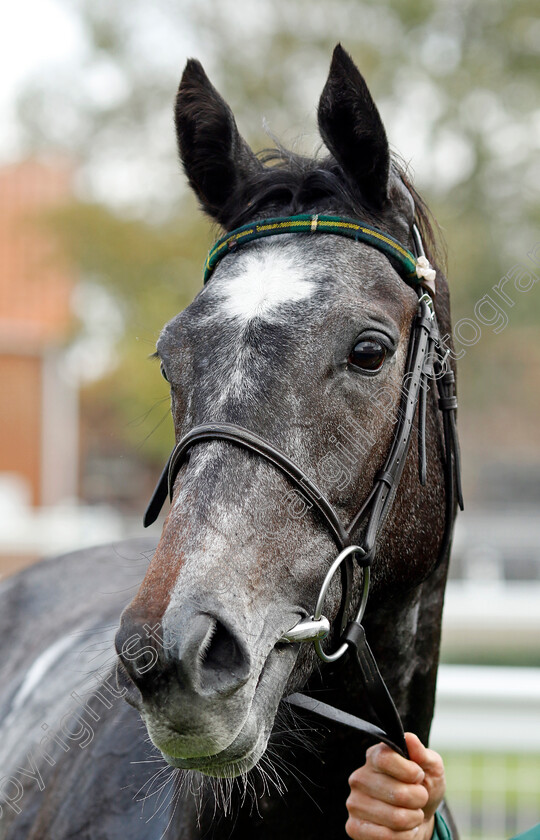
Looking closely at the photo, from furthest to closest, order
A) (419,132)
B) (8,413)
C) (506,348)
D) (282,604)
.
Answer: (8,413) < (506,348) < (419,132) < (282,604)

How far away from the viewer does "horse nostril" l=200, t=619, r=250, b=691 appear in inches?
62.9

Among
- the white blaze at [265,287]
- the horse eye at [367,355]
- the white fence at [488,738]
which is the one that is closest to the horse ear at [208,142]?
the white blaze at [265,287]

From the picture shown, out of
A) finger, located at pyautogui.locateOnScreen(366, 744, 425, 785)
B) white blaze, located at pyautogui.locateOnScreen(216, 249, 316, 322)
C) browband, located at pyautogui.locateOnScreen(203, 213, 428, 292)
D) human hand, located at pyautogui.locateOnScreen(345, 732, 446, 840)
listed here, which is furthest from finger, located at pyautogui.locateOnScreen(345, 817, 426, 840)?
Result: browband, located at pyautogui.locateOnScreen(203, 213, 428, 292)

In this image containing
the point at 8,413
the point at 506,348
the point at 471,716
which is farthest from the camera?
the point at 8,413

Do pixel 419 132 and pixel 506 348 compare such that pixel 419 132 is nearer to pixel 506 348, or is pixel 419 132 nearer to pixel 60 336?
pixel 506 348

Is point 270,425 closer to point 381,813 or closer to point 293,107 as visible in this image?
point 381,813

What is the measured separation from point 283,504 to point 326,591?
223 millimetres

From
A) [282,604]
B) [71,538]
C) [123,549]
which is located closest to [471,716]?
[123,549]

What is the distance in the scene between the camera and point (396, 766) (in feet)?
6.60

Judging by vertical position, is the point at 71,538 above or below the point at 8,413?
below

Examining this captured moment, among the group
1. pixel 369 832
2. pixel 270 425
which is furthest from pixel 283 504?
pixel 369 832

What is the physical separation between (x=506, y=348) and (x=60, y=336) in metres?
9.06

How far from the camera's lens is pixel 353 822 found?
6.58 ft

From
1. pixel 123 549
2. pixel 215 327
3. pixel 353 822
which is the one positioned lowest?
pixel 353 822
